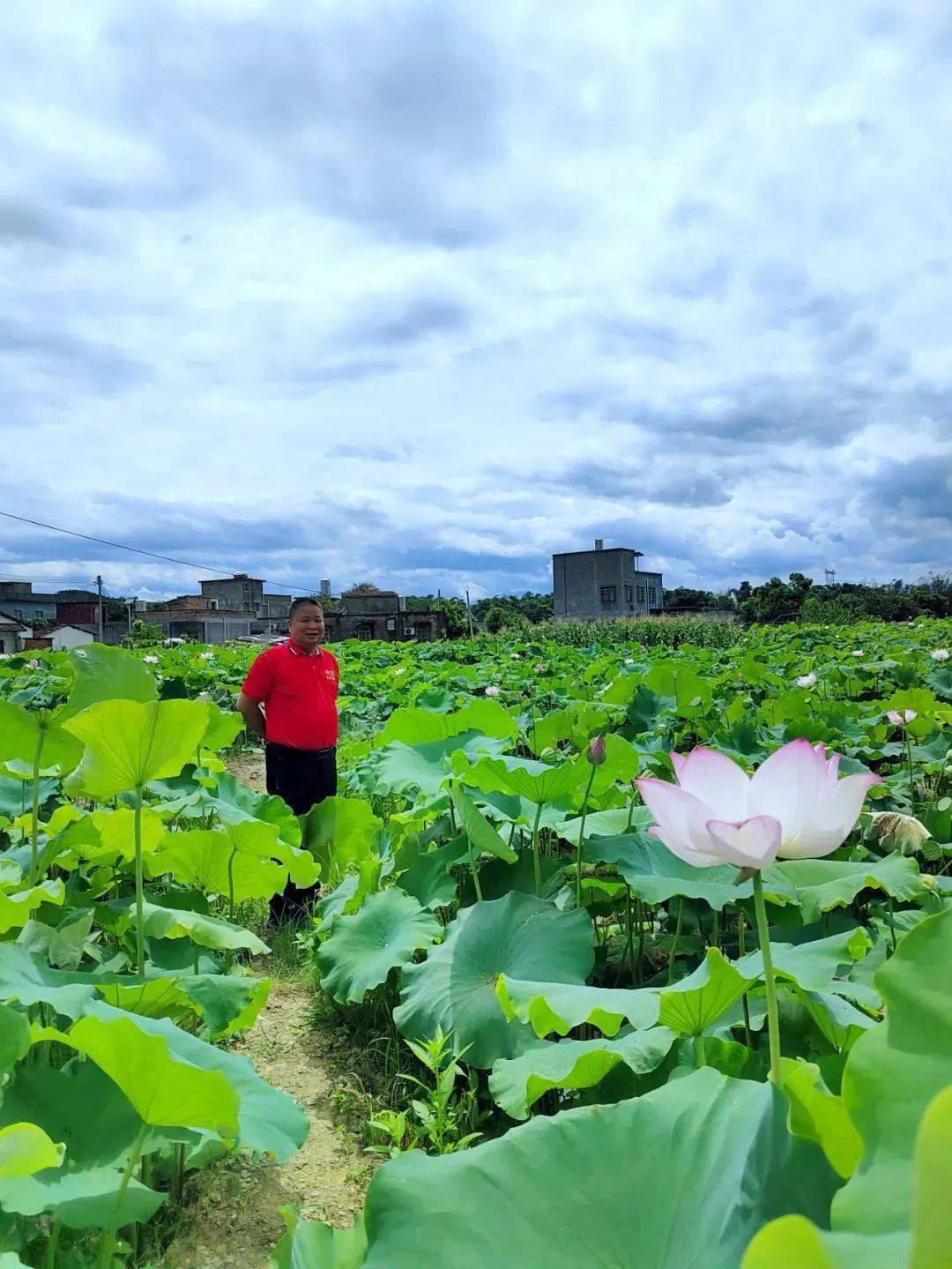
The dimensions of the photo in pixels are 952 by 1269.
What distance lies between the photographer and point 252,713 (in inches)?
153

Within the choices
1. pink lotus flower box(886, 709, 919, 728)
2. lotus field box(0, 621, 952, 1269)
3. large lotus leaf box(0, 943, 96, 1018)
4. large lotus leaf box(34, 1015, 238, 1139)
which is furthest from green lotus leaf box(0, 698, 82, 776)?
pink lotus flower box(886, 709, 919, 728)

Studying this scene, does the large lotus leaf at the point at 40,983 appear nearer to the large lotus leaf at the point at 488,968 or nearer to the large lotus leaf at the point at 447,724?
the large lotus leaf at the point at 488,968

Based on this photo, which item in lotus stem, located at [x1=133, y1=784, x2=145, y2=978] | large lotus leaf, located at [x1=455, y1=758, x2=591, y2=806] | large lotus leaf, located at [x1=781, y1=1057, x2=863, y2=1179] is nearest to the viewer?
large lotus leaf, located at [x1=781, y1=1057, x2=863, y2=1179]

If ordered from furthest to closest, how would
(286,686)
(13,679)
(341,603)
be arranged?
(341,603)
(13,679)
(286,686)

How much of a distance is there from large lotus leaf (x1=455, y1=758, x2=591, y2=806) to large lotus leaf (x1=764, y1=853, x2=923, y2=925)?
0.54 meters

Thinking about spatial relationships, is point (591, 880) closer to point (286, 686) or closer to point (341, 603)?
point (286, 686)

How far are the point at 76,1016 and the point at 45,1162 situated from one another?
0.60 m

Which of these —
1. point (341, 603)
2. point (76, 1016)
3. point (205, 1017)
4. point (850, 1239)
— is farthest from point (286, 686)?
point (341, 603)

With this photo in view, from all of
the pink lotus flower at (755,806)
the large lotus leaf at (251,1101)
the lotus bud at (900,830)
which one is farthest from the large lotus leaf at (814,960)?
the large lotus leaf at (251,1101)

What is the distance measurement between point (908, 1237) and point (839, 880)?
4.77 feet

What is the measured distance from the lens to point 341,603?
55750 millimetres

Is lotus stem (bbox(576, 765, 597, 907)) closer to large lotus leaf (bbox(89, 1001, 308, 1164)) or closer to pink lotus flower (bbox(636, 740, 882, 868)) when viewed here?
large lotus leaf (bbox(89, 1001, 308, 1164))

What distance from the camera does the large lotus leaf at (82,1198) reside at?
1.01 metres

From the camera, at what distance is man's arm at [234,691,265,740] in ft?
12.6
